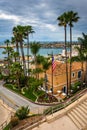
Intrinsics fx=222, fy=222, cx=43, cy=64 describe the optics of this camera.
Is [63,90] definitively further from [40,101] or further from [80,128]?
[80,128]

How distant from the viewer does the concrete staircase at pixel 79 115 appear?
20.0 meters

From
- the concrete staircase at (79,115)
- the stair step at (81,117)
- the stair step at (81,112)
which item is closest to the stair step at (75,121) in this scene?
the concrete staircase at (79,115)

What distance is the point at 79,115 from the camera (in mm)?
21125

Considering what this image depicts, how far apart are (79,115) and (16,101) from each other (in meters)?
21.4

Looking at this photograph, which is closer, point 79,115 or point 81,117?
point 81,117

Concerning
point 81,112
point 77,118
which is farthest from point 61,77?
point 77,118

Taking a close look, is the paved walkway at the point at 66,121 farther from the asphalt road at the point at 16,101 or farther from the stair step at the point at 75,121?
the asphalt road at the point at 16,101

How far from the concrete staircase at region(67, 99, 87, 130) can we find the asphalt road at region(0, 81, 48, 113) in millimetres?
13174

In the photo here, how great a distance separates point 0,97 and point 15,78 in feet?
36.5

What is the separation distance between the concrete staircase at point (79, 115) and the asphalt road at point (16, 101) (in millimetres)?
13174

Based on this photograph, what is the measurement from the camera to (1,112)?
3127 centimetres

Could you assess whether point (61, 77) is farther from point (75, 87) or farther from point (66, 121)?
point (66, 121)

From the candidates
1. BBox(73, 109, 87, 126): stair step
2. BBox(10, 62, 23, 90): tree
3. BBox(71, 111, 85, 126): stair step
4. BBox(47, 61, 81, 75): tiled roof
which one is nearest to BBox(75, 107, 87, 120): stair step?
BBox(73, 109, 87, 126): stair step

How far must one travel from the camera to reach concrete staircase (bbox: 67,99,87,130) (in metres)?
20.0
